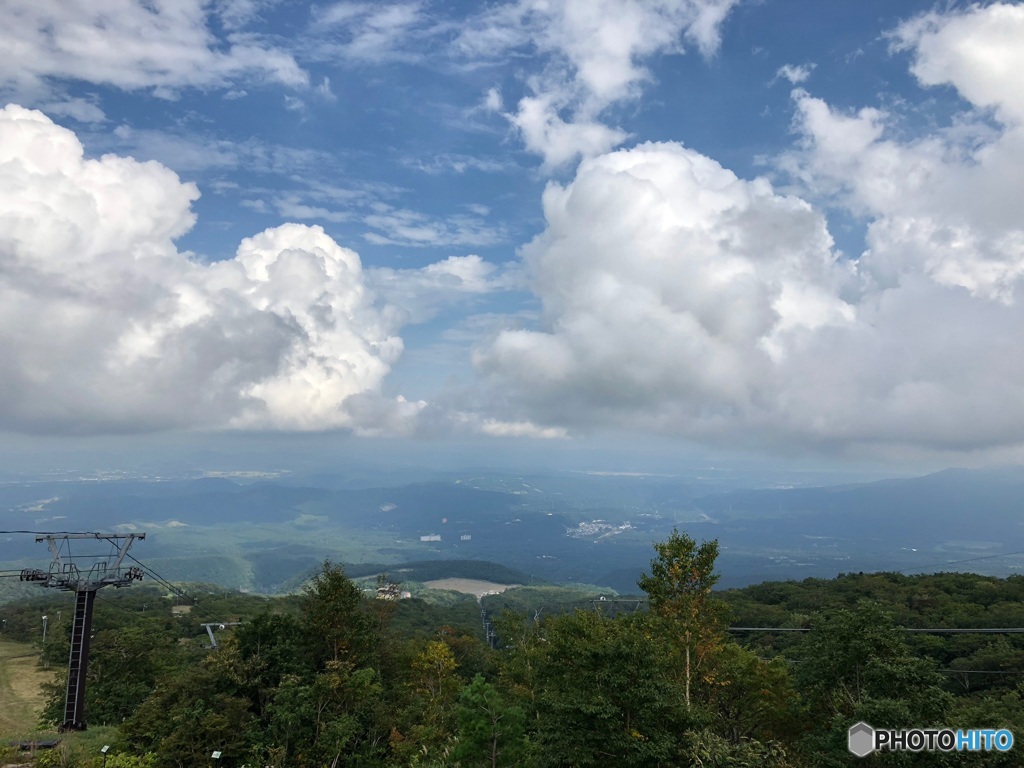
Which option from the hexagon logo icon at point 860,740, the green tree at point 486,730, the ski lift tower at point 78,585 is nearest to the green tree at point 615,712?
the green tree at point 486,730

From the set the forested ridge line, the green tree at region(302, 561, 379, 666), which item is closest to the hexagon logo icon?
the forested ridge line

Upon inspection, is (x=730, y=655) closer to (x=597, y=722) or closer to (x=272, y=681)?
(x=597, y=722)

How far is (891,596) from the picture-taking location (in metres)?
59.2

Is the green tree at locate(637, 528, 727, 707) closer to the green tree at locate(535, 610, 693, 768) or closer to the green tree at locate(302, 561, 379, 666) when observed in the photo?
the green tree at locate(535, 610, 693, 768)

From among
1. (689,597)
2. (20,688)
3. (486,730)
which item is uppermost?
(689,597)

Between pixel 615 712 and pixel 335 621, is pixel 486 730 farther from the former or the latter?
pixel 335 621

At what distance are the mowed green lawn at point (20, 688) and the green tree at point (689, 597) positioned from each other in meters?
31.4

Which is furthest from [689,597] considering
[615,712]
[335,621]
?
[335,621]

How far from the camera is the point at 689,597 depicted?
21.7 meters

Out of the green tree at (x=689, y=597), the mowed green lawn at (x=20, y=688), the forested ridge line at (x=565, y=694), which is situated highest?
the green tree at (x=689, y=597)

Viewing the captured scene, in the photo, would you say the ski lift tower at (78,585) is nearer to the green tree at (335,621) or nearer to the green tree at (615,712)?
the green tree at (335,621)

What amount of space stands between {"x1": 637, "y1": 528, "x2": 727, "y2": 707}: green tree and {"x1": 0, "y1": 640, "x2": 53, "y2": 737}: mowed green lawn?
31419mm

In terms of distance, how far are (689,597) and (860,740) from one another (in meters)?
7.77

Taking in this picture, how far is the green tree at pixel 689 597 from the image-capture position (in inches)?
840
